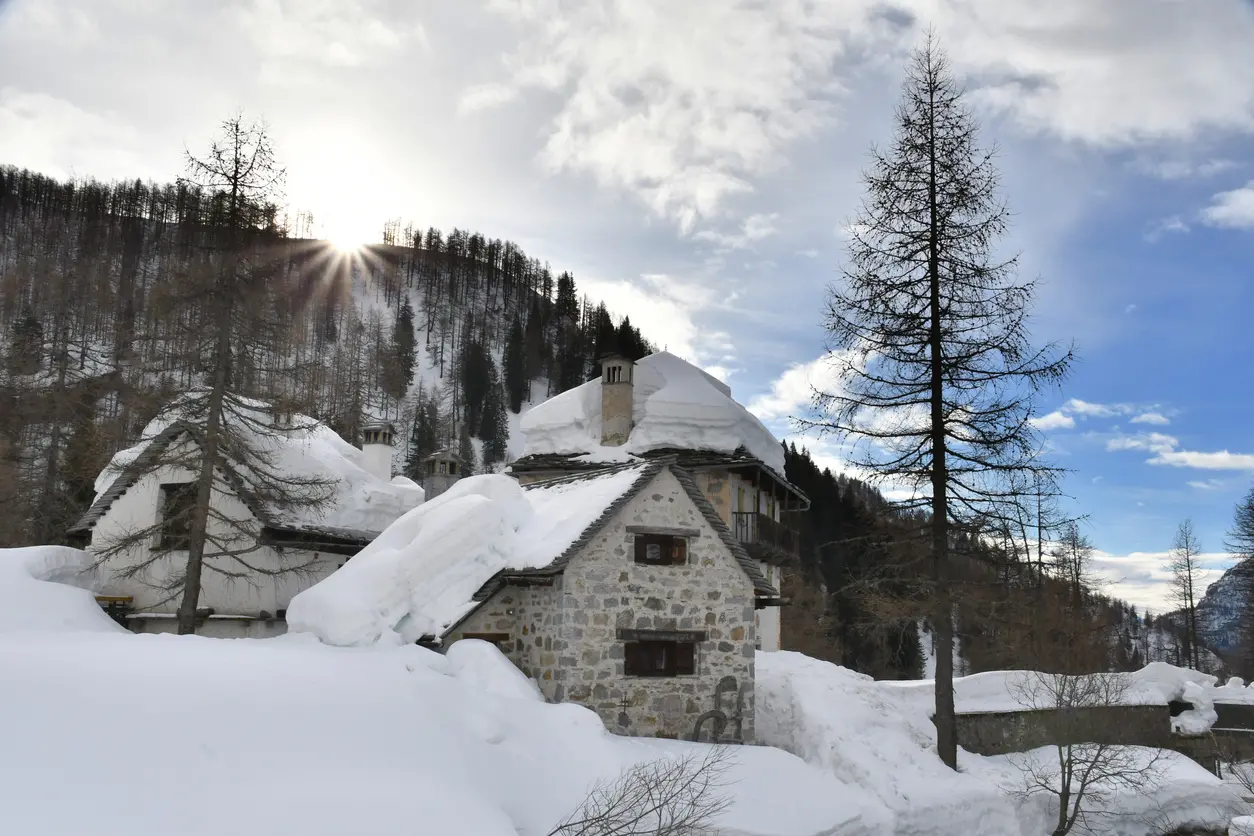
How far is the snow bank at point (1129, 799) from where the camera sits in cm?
1587

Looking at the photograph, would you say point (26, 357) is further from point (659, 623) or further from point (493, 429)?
point (493, 429)

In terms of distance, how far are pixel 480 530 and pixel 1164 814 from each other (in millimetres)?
14822

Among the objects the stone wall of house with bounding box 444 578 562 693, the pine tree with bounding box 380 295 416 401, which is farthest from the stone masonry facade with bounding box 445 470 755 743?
the pine tree with bounding box 380 295 416 401

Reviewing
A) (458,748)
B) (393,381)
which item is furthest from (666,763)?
(393,381)

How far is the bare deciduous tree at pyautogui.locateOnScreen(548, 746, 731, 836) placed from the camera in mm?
7418

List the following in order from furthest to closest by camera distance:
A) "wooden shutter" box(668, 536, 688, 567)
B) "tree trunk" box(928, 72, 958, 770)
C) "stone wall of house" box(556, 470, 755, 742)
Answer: "tree trunk" box(928, 72, 958, 770) < "wooden shutter" box(668, 536, 688, 567) < "stone wall of house" box(556, 470, 755, 742)

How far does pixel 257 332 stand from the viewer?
18.4 m

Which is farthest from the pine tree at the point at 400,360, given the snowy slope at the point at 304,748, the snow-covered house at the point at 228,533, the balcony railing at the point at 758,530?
the snowy slope at the point at 304,748

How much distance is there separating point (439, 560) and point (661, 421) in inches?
508

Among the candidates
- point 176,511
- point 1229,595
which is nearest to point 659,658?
point 176,511

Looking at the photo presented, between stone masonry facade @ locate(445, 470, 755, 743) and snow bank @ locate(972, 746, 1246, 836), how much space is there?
5563 mm

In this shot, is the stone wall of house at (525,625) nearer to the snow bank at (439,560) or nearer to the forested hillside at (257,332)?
the snow bank at (439,560)

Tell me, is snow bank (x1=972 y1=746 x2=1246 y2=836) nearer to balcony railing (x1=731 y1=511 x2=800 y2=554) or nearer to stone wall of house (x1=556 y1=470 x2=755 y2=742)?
stone wall of house (x1=556 y1=470 x2=755 y2=742)

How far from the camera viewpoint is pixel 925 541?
1764cm
